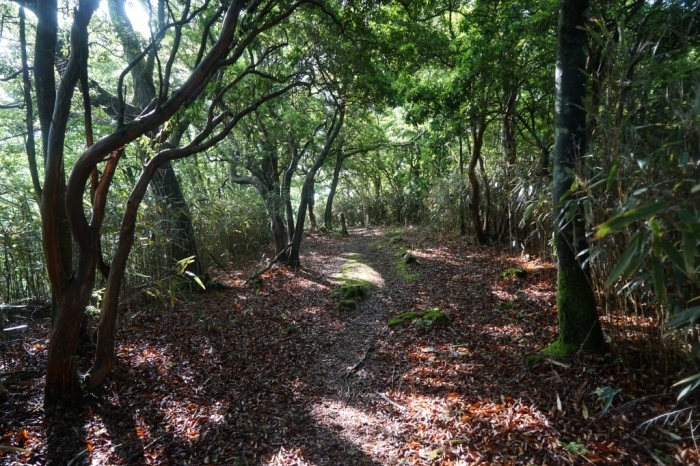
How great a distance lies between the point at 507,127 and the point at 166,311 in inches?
266

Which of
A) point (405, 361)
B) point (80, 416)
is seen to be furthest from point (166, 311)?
point (405, 361)

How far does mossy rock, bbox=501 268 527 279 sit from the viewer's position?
553 centimetres

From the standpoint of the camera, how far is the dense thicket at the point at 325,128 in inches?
92.9

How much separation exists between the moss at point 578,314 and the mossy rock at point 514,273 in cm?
247

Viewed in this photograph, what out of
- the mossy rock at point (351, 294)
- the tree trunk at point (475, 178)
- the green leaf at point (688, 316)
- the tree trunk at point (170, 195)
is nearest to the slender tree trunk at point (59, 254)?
the tree trunk at point (170, 195)

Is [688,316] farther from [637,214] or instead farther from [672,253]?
[637,214]

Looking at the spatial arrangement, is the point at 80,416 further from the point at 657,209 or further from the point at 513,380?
the point at 657,209

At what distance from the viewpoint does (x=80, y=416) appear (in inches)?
109

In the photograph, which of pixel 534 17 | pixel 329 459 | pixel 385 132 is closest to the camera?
pixel 329 459

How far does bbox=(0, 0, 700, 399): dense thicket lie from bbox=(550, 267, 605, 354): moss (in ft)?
0.07

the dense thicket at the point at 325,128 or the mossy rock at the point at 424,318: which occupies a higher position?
the dense thicket at the point at 325,128

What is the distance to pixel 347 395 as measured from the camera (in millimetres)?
3363

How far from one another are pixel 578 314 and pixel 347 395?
2.13m

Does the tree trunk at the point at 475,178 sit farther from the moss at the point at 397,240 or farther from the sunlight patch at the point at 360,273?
the moss at the point at 397,240
